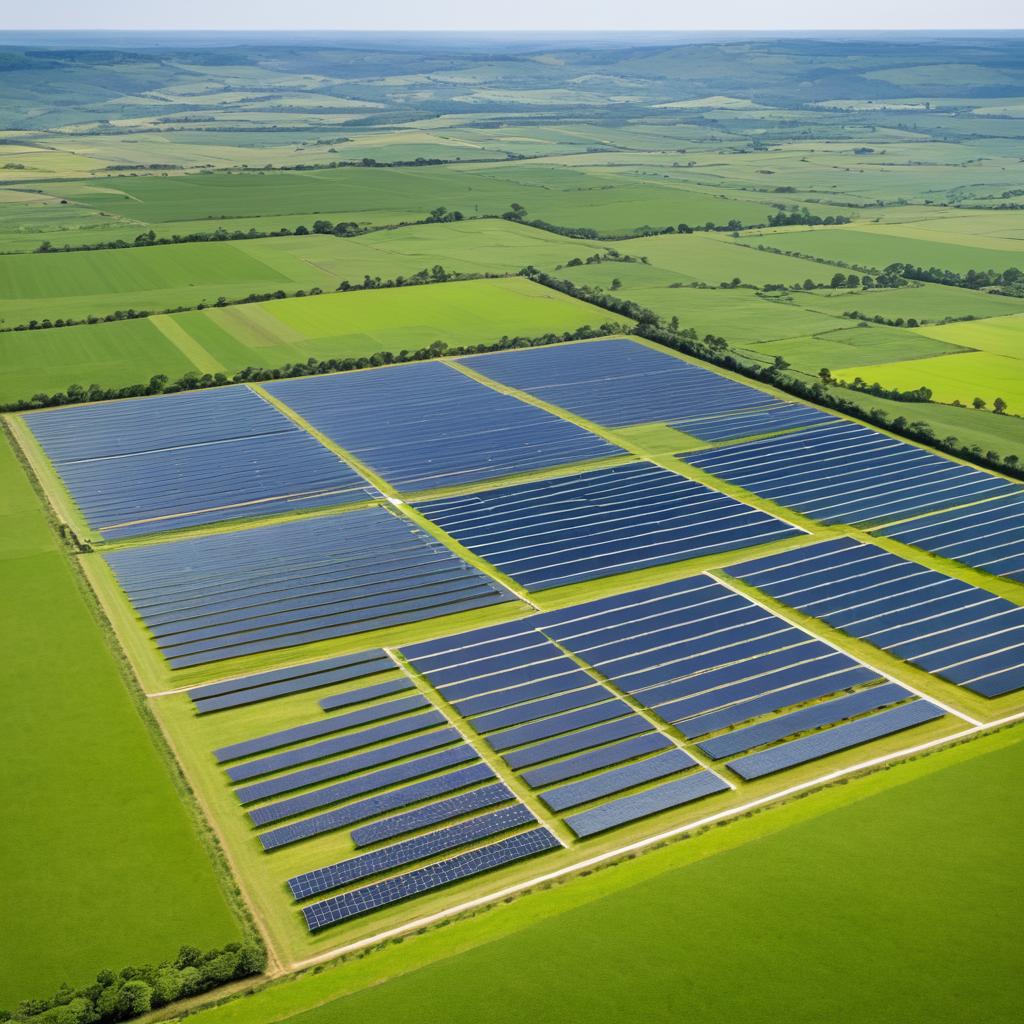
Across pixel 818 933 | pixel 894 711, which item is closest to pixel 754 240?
pixel 894 711

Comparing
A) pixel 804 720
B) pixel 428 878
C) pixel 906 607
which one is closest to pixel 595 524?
pixel 906 607

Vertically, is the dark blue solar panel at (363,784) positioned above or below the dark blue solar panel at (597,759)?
below

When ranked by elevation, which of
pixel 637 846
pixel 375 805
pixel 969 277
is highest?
pixel 969 277

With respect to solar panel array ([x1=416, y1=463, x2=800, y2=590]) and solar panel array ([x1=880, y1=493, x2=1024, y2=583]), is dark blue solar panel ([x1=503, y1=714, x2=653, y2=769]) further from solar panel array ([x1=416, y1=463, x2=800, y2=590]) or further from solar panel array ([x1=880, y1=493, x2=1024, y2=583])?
solar panel array ([x1=880, y1=493, x2=1024, y2=583])

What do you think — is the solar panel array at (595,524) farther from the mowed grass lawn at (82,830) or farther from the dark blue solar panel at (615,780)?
the mowed grass lawn at (82,830)

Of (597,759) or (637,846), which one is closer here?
(637,846)

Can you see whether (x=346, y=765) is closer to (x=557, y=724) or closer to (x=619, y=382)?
(x=557, y=724)

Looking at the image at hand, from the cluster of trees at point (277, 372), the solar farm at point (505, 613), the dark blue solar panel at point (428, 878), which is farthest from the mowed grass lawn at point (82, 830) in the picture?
the cluster of trees at point (277, 372)
